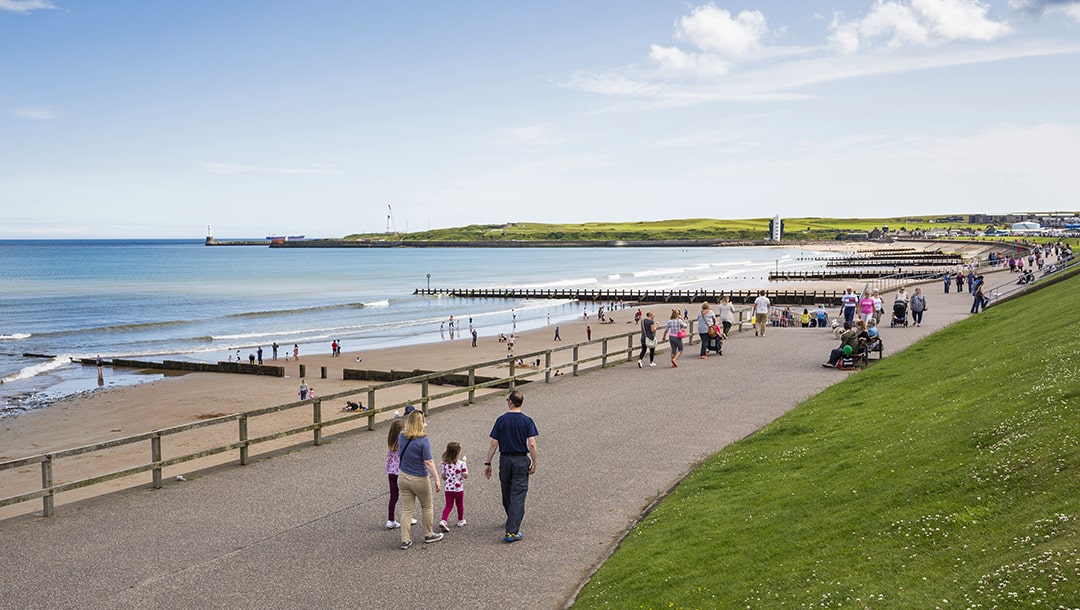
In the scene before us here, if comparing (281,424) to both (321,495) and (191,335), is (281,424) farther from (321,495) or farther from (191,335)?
(191,335)

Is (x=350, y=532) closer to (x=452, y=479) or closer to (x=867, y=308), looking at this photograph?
(x=452, y=479)

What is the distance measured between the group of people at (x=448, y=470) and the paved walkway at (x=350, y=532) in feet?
0.84

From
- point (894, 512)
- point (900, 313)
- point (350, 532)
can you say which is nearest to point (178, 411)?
point (350, 532)

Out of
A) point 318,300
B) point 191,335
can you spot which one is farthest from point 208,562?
point 318,300

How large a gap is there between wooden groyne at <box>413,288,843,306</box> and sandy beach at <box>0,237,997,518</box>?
25.3 m

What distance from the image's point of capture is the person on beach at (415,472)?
9602mm

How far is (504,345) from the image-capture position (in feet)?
171

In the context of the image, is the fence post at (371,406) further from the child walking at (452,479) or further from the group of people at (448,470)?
the child walking at (452,479)

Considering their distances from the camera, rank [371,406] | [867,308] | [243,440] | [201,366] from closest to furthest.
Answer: [243,440] → [371,406] → [867,308] → [201,366]

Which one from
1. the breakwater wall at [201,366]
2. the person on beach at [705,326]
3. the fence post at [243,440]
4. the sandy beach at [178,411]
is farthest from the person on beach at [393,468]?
the breakwater wall at [201,366]

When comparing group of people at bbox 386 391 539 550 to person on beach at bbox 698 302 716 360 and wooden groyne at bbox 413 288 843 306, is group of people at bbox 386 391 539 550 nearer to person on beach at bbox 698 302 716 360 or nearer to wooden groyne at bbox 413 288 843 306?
person on beach at bbox 698 302 716 360

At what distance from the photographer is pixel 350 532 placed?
33.3 ft

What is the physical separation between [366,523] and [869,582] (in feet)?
20.7

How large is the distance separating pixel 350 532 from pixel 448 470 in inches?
56.0
